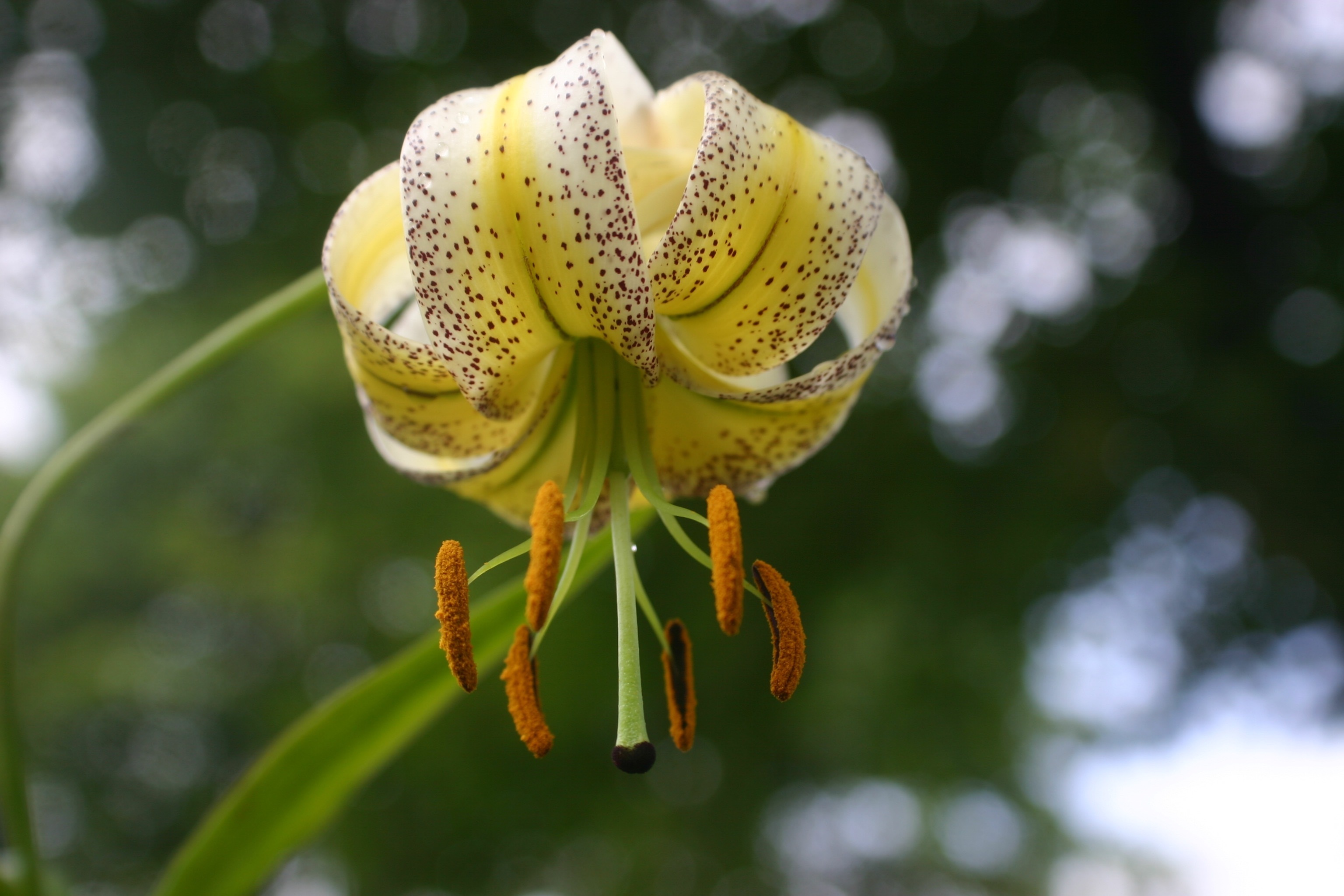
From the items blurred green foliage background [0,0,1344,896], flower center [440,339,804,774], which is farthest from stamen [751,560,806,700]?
blurred green foliage background [0,0,1344,896]

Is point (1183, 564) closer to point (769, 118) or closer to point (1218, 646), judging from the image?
point (1218, 646)

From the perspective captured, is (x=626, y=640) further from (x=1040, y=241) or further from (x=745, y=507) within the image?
(x=1040, y=241)

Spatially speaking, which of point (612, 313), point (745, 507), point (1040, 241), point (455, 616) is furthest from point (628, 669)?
point (1040, 241)

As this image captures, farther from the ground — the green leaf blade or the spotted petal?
the spotted petal

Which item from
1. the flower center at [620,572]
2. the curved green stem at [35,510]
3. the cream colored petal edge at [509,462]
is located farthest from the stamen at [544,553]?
the curved green stem at [35,510]

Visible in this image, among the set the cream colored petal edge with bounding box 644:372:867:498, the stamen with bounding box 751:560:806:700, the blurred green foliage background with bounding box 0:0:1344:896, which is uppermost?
the blurred green foliage background with bounding box 0:0:1344:896

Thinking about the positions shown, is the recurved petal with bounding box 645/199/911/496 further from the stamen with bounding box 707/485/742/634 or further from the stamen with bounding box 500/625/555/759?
the stamen with bounding box 500/625/555/759

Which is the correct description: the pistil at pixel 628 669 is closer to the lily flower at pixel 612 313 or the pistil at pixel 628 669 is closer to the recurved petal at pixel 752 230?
the lily flower at pixel 612 313
